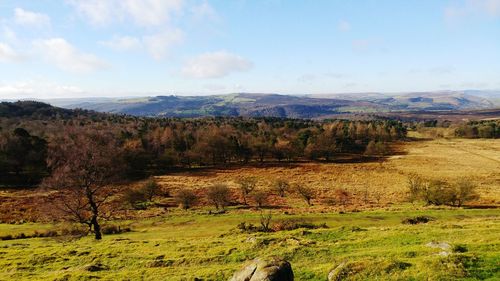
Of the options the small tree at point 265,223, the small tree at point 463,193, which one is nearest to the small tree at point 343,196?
the small tree at point 463,193

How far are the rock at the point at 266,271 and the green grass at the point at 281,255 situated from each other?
3188 mm

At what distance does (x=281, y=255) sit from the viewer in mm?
26328

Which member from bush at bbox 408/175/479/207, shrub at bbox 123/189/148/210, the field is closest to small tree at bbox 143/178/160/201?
shrub at bbox 123/189/148/210

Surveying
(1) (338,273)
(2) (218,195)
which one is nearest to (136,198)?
(2) (218,195)

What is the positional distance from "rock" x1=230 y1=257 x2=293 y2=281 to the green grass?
3.19 m

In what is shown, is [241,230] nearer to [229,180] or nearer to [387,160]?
[229,180]

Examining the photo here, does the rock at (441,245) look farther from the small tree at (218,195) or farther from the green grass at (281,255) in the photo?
the small tree at (218,195)

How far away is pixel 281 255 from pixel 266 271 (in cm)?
957

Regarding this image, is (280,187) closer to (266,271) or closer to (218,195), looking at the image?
(218,195)

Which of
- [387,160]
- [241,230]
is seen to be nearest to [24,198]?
[241,230]

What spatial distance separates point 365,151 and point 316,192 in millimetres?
75641

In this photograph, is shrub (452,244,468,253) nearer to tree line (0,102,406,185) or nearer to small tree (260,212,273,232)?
small tree (260,212,273,232)

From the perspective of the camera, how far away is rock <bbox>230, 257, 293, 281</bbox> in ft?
55.4

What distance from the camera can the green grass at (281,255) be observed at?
63.6ft
